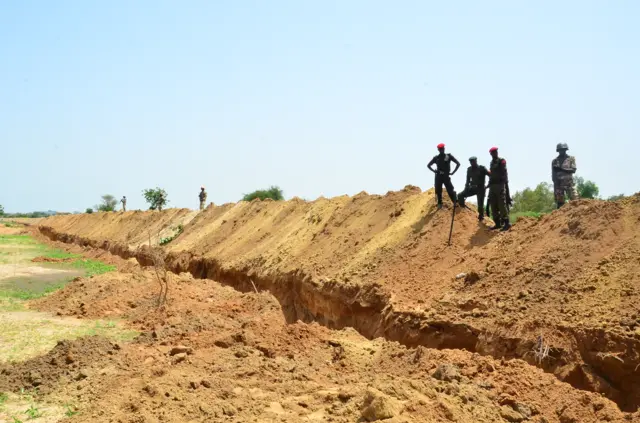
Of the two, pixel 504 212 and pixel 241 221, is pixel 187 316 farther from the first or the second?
pixel 241 221

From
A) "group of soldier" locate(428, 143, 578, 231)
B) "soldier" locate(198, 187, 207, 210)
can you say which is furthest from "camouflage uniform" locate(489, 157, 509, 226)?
"soldier" locate(198, 187, 207, 210)

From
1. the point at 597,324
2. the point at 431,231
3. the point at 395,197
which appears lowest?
the point at 597,324

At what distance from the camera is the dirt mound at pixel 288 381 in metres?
5.12

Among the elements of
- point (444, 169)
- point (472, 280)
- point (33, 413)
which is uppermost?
point (444, 169)

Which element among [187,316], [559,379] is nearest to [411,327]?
[559,379]

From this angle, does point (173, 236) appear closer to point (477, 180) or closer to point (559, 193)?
point (477, 180)

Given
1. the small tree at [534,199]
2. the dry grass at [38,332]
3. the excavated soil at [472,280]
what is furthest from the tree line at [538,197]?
the dry grass at [38,332]

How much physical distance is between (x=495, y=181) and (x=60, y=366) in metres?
7.02

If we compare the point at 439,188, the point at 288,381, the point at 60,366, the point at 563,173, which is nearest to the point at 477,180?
the point at 439,188

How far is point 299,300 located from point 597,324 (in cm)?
638

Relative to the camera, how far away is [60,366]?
7.10m

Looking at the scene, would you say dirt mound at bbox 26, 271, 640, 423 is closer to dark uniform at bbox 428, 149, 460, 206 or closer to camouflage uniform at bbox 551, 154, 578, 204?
dark uniform at bbox 428, 149, 460, 206

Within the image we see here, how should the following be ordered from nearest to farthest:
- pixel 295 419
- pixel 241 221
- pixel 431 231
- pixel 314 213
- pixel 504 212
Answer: pixel 295 419 → pixel 504 212 → pixel 431 231 → pixel 314 213 → pixel 241 221

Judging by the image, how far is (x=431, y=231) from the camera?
34.3 feet
